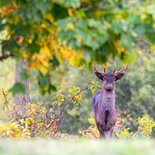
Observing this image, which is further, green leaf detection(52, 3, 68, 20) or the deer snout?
the deer snout

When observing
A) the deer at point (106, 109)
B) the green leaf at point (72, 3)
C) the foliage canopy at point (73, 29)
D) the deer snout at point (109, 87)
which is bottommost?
the deer at point (106, 109)

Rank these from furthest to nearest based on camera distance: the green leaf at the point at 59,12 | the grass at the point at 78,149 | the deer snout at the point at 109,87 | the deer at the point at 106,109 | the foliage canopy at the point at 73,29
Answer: the deer at the point at 106,109, the deer snout at the point at 109,87, the green leaf at the point at 59,12, the foliage canopy at the point at 73,29, the grass at the point at 78,149

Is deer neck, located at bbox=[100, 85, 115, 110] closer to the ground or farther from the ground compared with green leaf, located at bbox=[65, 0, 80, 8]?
closer to the ground

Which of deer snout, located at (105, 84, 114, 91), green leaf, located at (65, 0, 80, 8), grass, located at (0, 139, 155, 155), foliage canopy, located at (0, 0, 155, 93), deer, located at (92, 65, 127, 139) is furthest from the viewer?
deer, located at (92, 65, 127, 139)

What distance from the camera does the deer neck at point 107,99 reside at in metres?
16.3

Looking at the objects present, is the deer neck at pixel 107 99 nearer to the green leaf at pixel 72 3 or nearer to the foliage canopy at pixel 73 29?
the foliage canopy at pixel 73 29

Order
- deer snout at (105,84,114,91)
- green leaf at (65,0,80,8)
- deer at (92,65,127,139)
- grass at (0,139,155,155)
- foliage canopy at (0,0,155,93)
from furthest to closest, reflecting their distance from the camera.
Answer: deer at (92,65,127,139), deer snout at (105,84,114,91), green leaf at (65,0,80,8), foliage canopy at (0,0,155,93), grass at (0,139,155,155)

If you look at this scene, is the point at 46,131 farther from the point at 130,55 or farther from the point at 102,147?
the point at 102,147

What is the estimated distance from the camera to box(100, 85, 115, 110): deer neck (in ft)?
53.4

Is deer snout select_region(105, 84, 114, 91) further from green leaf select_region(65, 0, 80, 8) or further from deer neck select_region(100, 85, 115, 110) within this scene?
green leaf select_region(65, 0, 80, 8)

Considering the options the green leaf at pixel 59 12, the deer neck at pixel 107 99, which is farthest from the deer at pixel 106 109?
the green leaf at pixel 59 12

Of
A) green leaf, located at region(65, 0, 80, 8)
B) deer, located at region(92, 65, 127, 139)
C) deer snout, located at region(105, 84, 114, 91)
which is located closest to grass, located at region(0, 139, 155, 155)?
green leaf, located at region(65, 0, 80, 8)

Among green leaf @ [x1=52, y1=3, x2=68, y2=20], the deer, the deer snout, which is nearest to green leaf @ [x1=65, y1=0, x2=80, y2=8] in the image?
green leaf @ [x1=52, y1=3, x2=68, y2=20]

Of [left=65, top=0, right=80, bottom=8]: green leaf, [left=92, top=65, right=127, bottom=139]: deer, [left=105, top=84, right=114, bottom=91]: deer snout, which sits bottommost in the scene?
[left=92, top=65, right=127, bottom=139]: deer
